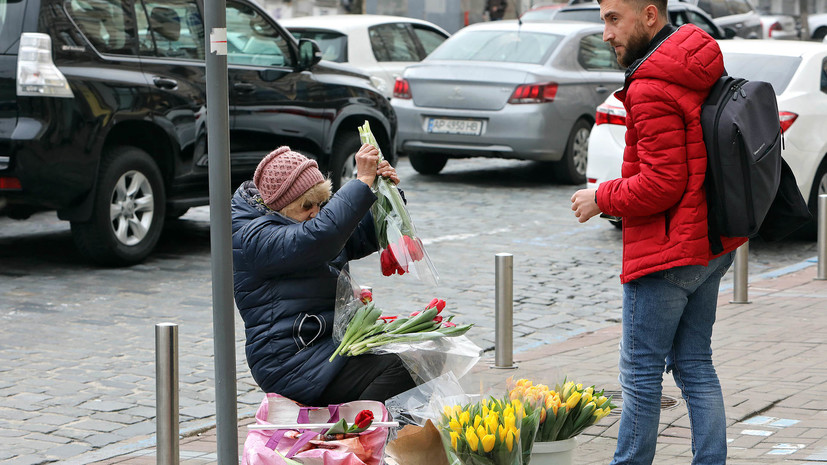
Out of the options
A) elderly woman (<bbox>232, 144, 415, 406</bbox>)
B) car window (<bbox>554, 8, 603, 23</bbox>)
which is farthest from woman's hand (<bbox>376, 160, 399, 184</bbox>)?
car window (<bbox>554, 8, 603, 23</bbox>)

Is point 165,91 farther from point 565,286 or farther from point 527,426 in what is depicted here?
point 527,426

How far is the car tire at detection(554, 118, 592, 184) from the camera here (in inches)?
520

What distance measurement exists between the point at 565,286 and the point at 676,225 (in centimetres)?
468

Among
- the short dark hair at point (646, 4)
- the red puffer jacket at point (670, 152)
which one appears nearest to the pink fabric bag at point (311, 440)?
the red puffer jacket at point (670, 152)

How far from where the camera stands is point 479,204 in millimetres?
12008

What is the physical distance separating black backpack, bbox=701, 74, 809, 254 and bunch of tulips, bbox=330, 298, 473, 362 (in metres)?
0.98

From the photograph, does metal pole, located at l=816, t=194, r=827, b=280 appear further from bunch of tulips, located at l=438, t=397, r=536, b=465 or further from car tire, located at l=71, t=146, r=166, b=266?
bunch of tulips, located at l=438, t=397, r=536, b=465

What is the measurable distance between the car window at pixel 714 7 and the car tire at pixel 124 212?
20409 millimetres

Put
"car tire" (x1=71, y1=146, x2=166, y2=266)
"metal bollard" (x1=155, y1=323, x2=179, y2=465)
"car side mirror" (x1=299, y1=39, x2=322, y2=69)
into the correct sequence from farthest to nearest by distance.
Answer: "car side mirror" (x1=299, y1=39, x2=322, y2=69) < "car tire" (x1=71, y1=146, x2=166, y2=266) < "metal bollard" (x1=155, y1=323, x2=179, y2=465)

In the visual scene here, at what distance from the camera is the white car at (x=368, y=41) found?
1518cm

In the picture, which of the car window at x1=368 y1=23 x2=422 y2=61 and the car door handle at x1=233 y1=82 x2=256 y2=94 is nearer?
the car door handle at x1=233 y1=82 x2=256 y2=94

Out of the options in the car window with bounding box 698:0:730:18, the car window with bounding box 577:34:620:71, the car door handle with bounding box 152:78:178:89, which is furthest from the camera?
the car window with bounding box 698:0:730:18

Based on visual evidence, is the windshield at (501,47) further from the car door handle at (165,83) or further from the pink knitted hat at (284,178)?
the pink knitted hat at (284,178)

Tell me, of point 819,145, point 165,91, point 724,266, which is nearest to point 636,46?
point 724,266
